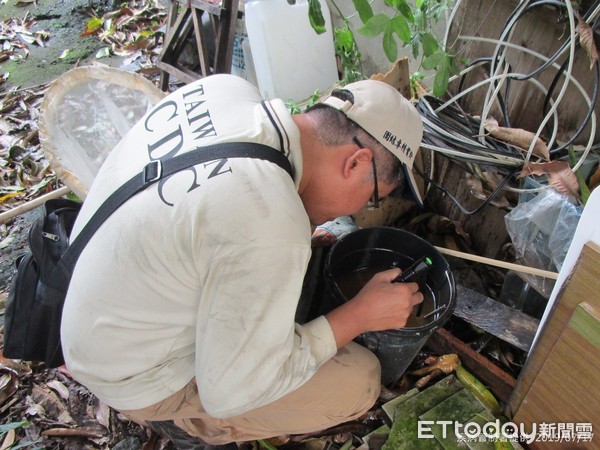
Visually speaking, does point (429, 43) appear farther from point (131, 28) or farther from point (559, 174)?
point (131, 28)

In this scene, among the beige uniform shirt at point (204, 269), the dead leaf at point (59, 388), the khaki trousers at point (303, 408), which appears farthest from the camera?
the dead leaf at point (59, 388)

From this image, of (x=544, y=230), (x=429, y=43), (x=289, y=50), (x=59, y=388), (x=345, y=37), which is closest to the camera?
(x=544, y=230)

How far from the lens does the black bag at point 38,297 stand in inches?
65.7

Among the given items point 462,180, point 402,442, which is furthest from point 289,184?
point 462,180

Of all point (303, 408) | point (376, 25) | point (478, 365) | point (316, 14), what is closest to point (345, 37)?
point (316, 14)

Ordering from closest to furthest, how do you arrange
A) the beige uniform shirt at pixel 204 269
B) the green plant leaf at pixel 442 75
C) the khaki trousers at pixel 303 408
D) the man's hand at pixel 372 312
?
the beige uniform shirt at pixel 204 269, the man's hand at pixel 372 312, the khaki trousers at pixel 303 408, the green plant leaf at pixel 442 75

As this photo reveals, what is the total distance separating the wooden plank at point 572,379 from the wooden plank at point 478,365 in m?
0.23

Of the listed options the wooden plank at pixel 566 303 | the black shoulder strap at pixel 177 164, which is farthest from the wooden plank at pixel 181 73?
the wooden plank at pixel 566 303

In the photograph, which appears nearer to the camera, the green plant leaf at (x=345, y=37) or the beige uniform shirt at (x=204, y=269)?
the beige uniform shirt at (x=204, y=269)

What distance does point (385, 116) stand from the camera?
59.4 inches

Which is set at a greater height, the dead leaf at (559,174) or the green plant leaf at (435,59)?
the green plant leaf at (435,59)

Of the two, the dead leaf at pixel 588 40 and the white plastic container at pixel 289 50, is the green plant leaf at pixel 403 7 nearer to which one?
the dead leaf at pixel 588 40

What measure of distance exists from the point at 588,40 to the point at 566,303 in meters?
1.02

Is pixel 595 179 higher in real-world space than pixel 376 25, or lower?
lower
